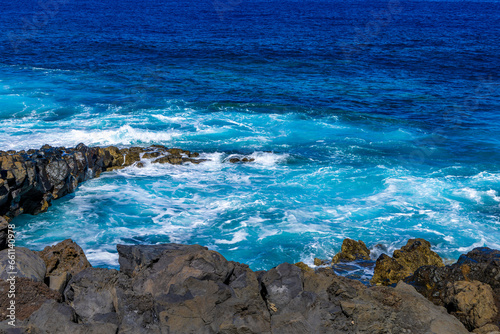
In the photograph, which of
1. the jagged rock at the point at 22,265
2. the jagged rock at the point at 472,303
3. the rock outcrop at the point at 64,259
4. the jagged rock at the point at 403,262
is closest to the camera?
the jagged rock at the point at 472,303

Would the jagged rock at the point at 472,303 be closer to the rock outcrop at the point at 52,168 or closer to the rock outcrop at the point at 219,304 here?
the rock outcrop at the point at 219,304

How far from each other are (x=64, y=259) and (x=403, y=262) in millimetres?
10140

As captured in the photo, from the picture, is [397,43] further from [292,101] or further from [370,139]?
[370,139]

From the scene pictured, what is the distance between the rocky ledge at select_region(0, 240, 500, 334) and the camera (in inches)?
361

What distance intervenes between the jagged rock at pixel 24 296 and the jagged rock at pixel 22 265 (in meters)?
0.30

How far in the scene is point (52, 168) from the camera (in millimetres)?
20562

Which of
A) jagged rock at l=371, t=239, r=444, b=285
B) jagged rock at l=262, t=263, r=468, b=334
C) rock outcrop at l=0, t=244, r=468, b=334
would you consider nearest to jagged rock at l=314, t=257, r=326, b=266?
jagged rock at l=371, t=239, r=444, b=285

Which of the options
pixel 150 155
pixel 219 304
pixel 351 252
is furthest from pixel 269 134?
pixel 219 304

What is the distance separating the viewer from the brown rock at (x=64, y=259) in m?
12.4

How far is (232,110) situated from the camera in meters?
34.8

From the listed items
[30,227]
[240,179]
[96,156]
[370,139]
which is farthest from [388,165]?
[30,227]

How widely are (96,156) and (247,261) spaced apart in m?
10.9

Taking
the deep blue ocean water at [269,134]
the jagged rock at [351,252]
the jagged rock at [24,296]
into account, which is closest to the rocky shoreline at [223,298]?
the jagged rock at [24,296]

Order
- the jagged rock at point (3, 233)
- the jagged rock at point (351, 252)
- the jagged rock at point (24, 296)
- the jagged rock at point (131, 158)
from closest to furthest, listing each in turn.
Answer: the jagged rock at point (24, 296), the jagged rock at point (3, 233), the jagged rock at point (351, 252), the jagged rock at point (131, 158)
